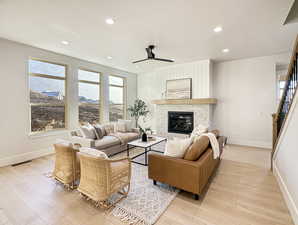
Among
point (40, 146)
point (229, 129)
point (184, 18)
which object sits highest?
point (184, 18)

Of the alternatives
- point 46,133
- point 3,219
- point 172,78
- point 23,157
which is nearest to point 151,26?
point 172,78

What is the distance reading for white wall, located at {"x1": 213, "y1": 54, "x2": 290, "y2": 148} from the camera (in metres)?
4.59

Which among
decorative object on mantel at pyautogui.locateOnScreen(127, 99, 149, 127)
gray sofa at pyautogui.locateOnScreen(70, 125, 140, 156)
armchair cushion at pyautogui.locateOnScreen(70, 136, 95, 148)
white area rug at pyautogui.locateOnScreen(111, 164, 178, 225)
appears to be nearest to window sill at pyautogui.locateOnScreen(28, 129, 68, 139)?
gray sofa at pyautogui.locateOnScreen(70, 125, 140, 156)

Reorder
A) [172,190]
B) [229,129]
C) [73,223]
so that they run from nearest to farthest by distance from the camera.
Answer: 1. [73,223]
2. [172,190]
3. [229,129]

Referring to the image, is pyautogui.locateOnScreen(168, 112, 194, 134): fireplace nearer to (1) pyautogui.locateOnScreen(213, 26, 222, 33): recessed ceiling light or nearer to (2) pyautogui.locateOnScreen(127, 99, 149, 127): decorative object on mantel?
(2) pyautogui.locateOnScreen(127, 99, 149, 127): decorative object on mantel

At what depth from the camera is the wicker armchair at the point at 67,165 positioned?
2336 millimetres

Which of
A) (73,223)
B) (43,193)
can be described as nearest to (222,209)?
(73,223)

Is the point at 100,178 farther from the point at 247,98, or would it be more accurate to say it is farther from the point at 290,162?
the point at 247,98

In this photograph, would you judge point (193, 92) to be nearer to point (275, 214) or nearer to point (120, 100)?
point (120, 100)

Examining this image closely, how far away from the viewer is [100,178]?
1.91 meters

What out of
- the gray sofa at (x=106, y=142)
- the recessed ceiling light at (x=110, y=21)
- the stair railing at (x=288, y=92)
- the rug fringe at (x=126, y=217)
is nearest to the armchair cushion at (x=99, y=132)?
the gray sofa at (x=106, y=142)

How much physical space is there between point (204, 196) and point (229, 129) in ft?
12.1

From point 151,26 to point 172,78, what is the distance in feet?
10.1

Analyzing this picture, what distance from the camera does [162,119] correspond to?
6047 mm
